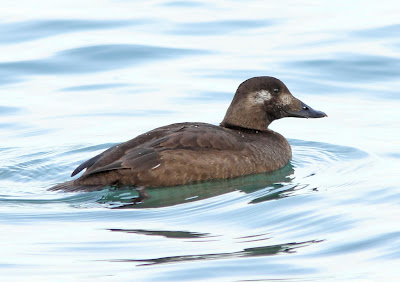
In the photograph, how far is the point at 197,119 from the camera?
32.8 feet

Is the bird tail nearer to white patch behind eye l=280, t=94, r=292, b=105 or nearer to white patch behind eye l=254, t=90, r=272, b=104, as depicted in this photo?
white patch behind eye l=254, t=90, r=272, b=104

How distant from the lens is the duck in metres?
7.36

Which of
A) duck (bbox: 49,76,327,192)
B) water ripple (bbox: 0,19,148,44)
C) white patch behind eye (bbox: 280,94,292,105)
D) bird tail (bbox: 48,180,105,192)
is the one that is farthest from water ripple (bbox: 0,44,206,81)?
bird tail (bbox: 48,180,105,192)

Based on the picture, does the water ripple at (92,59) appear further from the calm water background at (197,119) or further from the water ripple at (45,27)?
the water ripple at (45,27)

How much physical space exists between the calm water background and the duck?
0.13m

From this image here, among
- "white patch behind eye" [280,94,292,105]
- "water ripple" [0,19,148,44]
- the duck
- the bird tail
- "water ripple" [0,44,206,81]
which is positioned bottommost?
the bird tail

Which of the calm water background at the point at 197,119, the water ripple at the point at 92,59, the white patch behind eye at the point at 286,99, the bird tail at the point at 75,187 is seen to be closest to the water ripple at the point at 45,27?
the calm water background at the point at 197,119

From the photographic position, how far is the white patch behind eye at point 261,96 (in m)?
8.48

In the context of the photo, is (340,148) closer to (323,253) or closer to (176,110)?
(176,110)

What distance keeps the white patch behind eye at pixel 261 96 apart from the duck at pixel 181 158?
0.30 meters

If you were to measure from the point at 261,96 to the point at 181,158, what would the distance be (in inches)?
53.6

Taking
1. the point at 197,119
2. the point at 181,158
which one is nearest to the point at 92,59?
the point at 197,119

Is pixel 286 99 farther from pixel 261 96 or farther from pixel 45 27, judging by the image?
pixel 45 27

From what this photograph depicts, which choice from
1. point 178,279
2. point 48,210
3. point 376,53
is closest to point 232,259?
point 178,279
